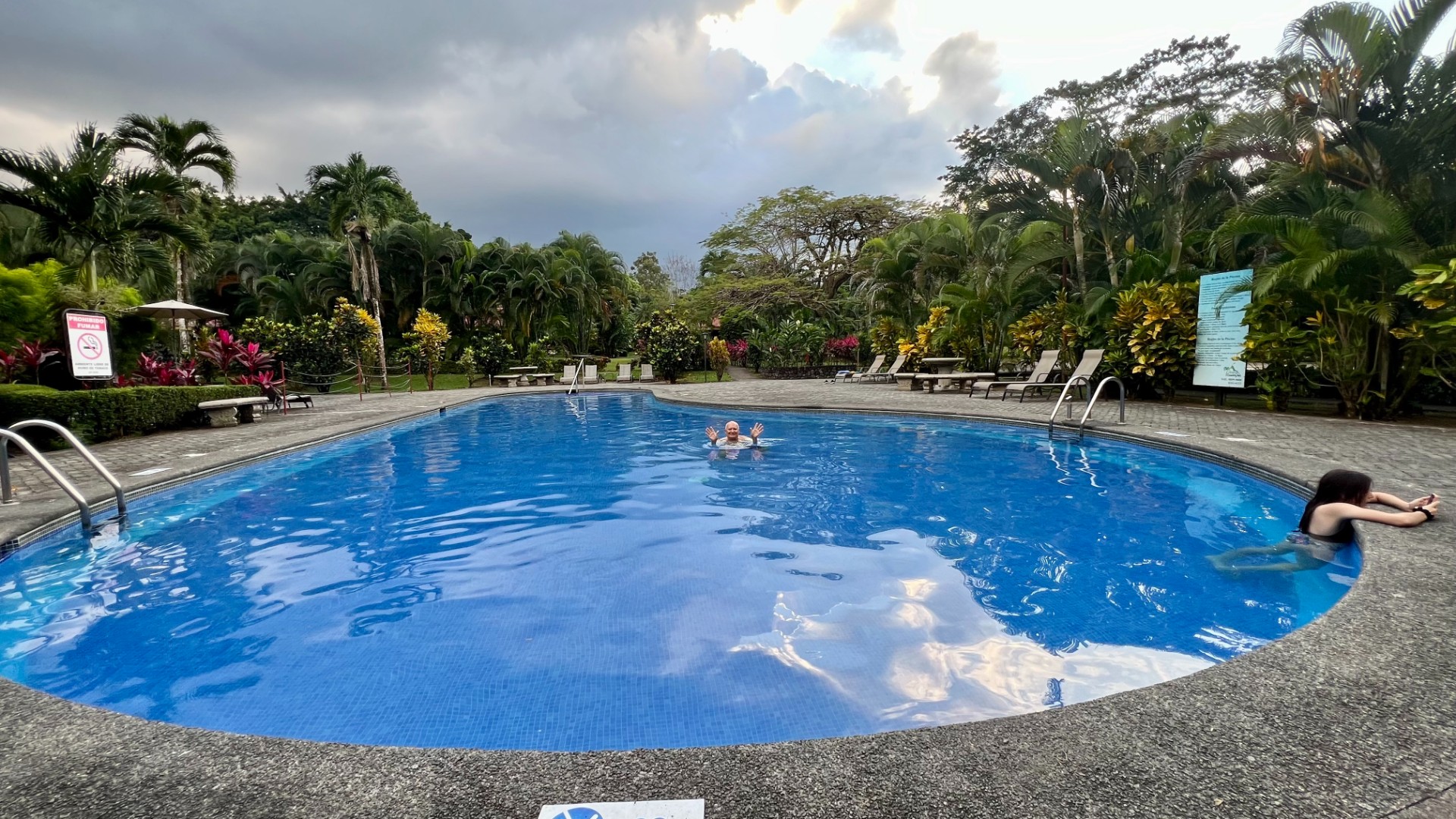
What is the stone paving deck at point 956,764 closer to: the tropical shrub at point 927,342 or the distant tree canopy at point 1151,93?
the tropical shrub at point 927,342

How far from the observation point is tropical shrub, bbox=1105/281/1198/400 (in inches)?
490

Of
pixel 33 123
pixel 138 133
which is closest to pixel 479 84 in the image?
pixel 138 133

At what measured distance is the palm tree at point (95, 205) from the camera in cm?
1254

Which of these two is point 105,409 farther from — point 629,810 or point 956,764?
point 956,764

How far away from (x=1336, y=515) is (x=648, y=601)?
4.85m

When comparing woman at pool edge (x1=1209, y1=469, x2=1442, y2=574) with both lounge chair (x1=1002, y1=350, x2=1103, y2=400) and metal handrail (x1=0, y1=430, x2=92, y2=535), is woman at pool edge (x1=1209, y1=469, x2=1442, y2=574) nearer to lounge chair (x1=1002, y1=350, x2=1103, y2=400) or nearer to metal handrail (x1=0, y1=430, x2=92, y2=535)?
lounge chair (x1=1002, y1=350, x2=1103, y2=400)

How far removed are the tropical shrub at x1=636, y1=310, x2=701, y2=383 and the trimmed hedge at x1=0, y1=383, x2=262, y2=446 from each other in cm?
1495

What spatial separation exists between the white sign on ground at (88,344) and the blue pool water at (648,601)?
484cm

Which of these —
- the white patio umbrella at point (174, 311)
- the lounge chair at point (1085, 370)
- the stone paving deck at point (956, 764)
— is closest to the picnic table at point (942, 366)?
the lounge chair at point (1085, 370)

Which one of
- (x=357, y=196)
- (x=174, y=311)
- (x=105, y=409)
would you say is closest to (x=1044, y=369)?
(x=105, y=409)

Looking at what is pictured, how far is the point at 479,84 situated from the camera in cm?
2203

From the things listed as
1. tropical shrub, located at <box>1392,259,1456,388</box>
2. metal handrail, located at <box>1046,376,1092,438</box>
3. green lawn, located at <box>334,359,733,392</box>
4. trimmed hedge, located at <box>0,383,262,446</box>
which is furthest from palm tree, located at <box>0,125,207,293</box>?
tropical shrub, located at <box>1392,259,1456,388</box>

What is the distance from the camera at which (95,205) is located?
508 inches

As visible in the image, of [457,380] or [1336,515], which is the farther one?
[457,380]
